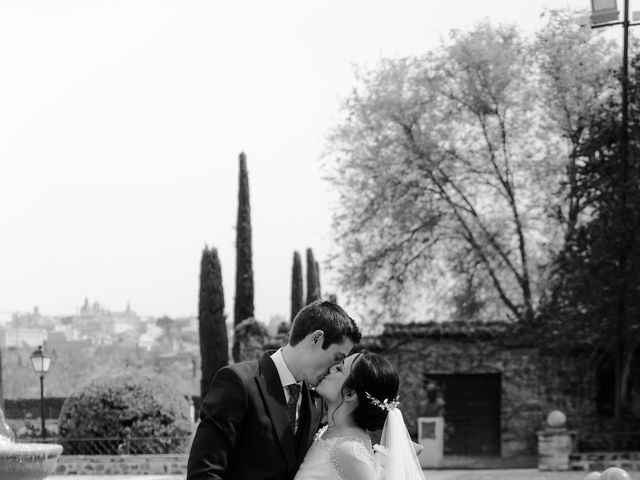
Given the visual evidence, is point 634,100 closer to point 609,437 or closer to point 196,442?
point 609,437

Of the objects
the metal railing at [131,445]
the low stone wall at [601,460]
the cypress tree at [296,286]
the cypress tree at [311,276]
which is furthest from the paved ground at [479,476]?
the cypress tree at [311,276]

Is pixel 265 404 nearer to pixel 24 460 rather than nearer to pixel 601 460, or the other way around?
pixel 24 460

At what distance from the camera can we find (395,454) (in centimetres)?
484

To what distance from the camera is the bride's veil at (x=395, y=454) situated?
476 centimetres

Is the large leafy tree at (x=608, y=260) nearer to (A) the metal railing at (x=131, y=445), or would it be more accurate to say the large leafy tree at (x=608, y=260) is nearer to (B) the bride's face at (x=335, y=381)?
(A) the metal railing at (x=131, y=445)

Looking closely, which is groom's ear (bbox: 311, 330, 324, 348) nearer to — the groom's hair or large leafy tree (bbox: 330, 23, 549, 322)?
the groom's hair

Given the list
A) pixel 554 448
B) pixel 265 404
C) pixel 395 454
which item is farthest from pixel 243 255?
pixel 265 404

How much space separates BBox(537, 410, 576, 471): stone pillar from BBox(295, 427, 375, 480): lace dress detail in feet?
50.0

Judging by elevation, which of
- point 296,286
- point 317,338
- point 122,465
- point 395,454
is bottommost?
point 122,465

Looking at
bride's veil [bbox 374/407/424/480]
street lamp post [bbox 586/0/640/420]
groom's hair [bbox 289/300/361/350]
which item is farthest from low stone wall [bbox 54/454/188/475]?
groom's hair [bbox 289/300/361/350]

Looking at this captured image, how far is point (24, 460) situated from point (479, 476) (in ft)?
32.9

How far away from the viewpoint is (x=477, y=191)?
29.7 meters

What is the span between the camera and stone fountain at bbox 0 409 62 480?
32.9 feet

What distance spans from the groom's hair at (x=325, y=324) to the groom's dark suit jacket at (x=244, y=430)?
225mm
